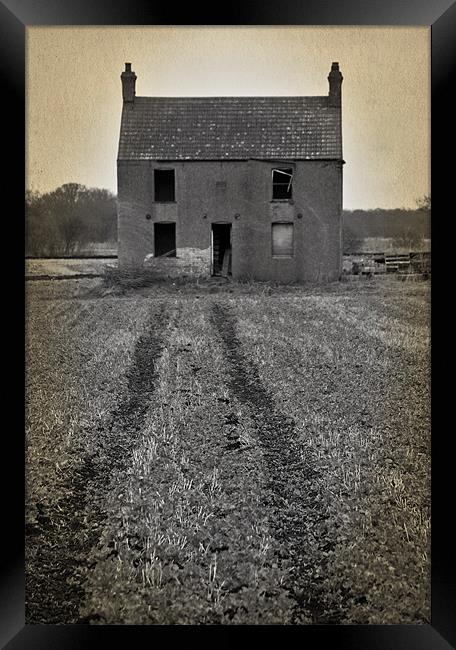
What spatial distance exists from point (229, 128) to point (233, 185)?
33.0 inches

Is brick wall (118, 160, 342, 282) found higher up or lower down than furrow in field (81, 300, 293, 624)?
higher up

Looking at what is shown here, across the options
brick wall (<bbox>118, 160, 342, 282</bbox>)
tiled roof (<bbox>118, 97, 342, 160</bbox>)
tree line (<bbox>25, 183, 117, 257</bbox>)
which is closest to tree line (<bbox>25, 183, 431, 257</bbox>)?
tree line (<bbox>25, 183, 117, 257</bbox>)

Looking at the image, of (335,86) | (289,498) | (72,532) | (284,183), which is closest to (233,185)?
(284,183)

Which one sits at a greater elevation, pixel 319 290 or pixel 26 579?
pixel 319 290

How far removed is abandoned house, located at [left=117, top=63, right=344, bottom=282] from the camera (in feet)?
10.5

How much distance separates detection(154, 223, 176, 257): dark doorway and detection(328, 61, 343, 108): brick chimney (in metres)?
1.36

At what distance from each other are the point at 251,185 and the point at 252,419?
2.28 m

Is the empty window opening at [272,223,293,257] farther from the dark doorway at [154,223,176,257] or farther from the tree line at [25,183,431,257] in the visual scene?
the dark doorway at [154,223,176,257]

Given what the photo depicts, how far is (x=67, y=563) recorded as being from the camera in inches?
93.1

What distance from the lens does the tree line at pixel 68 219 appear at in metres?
2.62

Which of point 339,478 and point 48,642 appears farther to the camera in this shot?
point 339,478

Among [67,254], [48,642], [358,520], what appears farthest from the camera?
[67,254]
